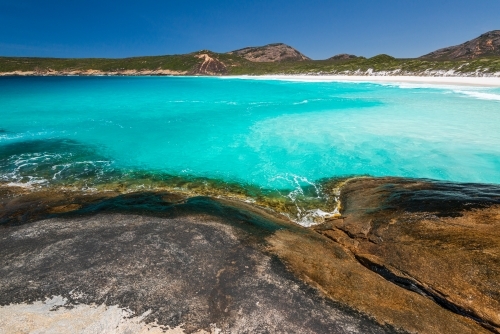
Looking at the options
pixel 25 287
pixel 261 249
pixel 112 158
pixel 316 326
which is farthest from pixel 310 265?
pixel 112 158

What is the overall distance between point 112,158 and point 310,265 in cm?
1633

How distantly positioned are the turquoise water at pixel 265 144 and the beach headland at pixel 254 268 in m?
5.70

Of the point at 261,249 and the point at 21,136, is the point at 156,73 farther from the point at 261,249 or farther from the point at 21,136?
the point at 261,249

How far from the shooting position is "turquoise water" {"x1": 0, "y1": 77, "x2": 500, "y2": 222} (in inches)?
618

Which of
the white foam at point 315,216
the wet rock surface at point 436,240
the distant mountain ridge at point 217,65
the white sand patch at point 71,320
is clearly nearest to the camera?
the white sand patch at point 71,320

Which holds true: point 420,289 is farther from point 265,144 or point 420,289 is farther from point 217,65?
point 217,65

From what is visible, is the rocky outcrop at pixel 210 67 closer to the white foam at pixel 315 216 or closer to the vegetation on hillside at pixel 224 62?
the vegetation on hillside at pixel 224 62

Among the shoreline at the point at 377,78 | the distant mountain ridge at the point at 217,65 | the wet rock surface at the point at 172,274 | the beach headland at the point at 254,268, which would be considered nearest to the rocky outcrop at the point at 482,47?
the distant mountain ridge at the point at 217,65

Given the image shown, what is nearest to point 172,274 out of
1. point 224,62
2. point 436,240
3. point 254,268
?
point 254,268

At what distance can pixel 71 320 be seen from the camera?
4766 mm

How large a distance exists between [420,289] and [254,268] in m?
3.68

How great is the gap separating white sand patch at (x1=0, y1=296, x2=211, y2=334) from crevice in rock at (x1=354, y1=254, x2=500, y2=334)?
4441 millimetres

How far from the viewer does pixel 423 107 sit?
112ft

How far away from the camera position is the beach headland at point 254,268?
4.92 m
